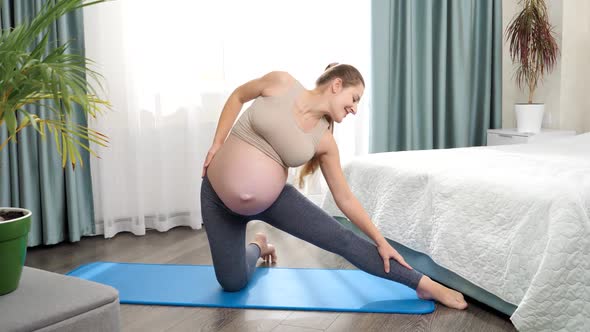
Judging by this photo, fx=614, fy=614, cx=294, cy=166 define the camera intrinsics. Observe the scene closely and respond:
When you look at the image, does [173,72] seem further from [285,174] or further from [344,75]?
[344,75]

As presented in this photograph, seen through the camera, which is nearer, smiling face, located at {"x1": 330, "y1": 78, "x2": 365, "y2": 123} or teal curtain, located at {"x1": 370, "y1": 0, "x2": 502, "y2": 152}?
smiling face, located at {"x1": 330, "y1": 78, "x2": 365, "y2": 123}

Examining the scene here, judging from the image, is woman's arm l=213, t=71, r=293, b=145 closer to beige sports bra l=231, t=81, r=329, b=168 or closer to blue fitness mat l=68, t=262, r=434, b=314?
beige sports bra l=231, t=81, r=329, b=168

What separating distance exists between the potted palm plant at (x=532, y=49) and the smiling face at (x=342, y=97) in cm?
233

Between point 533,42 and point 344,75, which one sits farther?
point 533,42

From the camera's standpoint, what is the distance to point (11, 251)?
1567 mm

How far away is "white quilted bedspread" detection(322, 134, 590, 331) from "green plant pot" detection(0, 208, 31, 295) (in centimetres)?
146

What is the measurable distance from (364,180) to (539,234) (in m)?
1.13

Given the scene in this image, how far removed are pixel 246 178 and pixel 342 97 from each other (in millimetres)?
438

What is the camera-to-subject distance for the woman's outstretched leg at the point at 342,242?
229 centimetres

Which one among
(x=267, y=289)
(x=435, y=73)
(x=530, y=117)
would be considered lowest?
(x=267, y=289)

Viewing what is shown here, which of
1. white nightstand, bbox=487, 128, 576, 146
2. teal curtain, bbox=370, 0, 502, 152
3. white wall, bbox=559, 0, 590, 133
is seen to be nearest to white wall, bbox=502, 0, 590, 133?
white wall, bbox=559, 0, 590, 133

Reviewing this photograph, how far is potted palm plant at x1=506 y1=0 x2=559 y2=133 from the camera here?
13.4 feet

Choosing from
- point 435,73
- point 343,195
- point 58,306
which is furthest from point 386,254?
point 435,73

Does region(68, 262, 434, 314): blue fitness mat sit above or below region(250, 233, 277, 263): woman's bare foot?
below
